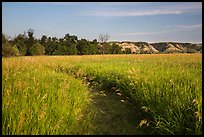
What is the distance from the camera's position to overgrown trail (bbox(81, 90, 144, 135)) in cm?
472

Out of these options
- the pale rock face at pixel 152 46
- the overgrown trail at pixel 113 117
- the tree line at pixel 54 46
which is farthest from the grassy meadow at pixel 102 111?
the pale rock face at pixel 152 46

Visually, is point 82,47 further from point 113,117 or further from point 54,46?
point 113,117

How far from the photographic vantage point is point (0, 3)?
4.66 m

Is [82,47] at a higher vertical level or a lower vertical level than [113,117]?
higher

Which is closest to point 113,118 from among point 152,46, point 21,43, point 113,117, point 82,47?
point 113,117

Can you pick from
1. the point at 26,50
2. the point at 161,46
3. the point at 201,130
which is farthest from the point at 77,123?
the point at 161,46

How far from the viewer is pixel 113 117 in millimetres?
5516

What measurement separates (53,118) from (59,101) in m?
0.71

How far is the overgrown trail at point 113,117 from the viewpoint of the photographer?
15.5 feet

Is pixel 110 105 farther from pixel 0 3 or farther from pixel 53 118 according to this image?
pixel 0 3

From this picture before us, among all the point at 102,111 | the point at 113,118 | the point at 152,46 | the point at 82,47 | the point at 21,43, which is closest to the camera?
the point at 113,118

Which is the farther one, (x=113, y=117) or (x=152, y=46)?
(x=152, y=46)

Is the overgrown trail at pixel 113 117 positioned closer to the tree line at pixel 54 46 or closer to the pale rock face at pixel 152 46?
the tree line at pixel 54 46

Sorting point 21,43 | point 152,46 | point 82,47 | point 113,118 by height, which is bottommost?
point 113,118
